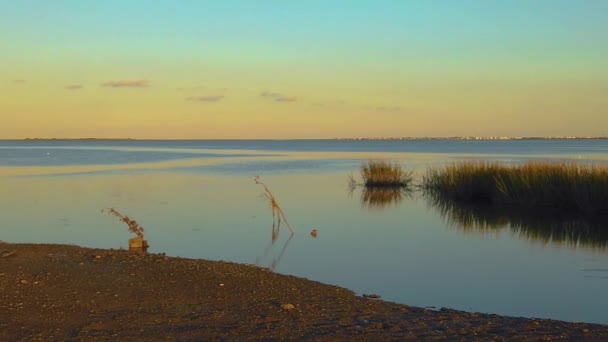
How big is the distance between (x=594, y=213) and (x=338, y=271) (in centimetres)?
1117

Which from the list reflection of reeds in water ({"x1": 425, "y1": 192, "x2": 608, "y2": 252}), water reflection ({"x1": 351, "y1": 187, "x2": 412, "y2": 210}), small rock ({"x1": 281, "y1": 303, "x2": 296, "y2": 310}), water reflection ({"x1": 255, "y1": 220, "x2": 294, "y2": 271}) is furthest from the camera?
water reflection ({"x1": 351, "y1": 187, "x2": 412, "y2": 210})

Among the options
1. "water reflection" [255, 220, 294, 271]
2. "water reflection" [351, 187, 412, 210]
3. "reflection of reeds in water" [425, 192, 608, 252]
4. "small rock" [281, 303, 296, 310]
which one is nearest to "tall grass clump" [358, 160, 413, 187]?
"water reflection" [351, 187, 412, 210]

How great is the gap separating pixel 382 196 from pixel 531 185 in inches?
249

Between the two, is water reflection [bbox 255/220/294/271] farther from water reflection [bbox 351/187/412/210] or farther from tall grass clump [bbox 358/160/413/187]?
tall grass clump [bbox 358/160/413/187]

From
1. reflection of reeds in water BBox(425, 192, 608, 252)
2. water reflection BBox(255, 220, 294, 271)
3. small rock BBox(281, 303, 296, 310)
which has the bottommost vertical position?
reflection of reeds in water BBox(425, 192, 608, 252)

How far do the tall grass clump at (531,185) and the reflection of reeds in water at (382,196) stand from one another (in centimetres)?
155

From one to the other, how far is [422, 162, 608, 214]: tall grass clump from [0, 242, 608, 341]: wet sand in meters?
13.0

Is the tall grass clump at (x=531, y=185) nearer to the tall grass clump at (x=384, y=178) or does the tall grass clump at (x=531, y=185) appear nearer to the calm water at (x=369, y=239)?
the calm water at (x=369, y=239)

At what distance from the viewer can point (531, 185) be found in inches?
882

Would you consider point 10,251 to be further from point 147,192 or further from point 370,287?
point 147,192

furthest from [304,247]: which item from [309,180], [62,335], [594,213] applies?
[309,180]

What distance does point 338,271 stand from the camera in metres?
11.8

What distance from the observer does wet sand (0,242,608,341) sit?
673 cm

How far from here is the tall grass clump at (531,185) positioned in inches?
796
